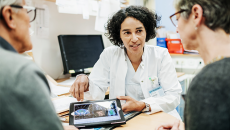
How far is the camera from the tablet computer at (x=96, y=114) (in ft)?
2.97

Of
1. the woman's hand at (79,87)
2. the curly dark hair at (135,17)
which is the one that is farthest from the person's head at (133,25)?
the woman's hand at (79,87)

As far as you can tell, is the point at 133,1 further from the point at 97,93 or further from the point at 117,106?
the point at 117,106

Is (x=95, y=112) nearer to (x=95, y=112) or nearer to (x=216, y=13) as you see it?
(x=95, y=112)

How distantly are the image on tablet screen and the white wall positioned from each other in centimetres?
98

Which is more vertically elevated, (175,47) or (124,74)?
(175,47)

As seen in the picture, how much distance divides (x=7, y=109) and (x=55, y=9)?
1.66 m

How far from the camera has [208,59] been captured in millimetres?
646

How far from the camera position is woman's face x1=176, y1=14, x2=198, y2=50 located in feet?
2.26

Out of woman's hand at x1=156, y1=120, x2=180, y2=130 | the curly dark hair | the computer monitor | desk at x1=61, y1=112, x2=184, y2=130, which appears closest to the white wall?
the computer monitor

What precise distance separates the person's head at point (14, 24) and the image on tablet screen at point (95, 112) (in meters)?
0.48

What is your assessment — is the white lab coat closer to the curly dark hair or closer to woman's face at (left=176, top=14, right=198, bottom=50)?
the curly dark hair

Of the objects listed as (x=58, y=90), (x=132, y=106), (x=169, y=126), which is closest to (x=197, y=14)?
(x=169, y=126)

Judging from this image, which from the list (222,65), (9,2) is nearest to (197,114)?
(222,65)

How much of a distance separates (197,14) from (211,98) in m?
0.32
